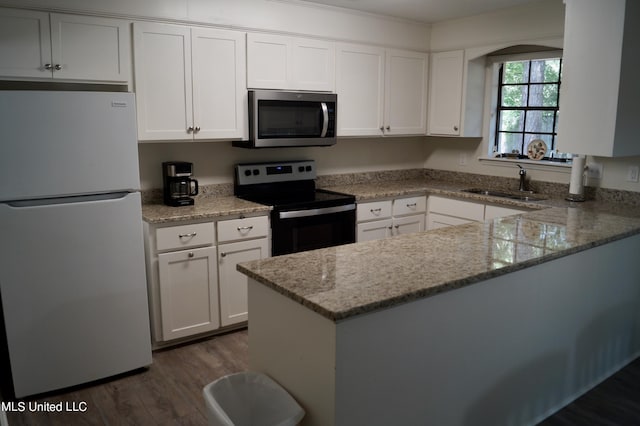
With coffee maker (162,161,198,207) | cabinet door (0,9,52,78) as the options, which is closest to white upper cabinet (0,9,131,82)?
cabinet door (0,9,52,78)

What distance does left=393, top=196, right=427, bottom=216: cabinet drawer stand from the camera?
429cm

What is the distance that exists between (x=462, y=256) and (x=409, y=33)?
2988 mm

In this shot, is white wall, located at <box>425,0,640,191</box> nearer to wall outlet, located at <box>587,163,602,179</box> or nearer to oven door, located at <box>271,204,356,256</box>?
wall outlet, located at <box>587,163,602,179</box>

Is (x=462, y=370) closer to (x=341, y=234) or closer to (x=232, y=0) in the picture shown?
(x=341, y=234)

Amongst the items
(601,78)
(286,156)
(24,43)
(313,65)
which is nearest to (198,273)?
(286,156)

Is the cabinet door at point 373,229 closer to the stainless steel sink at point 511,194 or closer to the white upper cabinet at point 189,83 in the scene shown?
the stainless steel sink at point 511,194

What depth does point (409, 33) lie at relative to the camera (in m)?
4.50

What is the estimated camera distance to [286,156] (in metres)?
4.19

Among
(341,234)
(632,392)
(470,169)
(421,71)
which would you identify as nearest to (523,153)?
(470,169)

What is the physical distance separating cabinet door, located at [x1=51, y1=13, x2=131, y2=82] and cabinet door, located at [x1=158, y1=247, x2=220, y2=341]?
1154 millimetres

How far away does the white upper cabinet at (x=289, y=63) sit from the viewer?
11.7 ft

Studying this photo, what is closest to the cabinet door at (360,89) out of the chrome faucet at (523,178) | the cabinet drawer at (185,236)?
the chrome faucet at (523,178)

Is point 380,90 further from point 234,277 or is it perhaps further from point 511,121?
point 234,277

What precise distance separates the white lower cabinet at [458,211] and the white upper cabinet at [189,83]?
1839 millimetres
